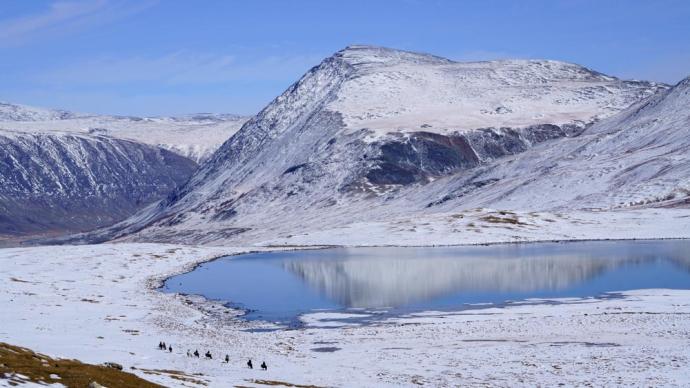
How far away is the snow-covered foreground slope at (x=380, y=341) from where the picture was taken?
38.8 m

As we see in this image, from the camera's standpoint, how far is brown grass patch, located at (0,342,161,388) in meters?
29.4

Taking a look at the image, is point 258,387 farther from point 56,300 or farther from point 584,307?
point 56,300

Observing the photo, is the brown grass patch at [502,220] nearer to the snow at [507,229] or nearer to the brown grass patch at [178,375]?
the snow at [507,229]

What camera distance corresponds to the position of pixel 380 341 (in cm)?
4947

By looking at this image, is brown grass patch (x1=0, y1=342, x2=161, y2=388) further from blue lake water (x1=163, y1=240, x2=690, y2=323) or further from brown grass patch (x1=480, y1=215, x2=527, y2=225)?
brown grass patch (x1=480, y1=215, x2=527, y2=225)

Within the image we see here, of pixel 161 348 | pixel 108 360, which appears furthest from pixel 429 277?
pixel 108 360

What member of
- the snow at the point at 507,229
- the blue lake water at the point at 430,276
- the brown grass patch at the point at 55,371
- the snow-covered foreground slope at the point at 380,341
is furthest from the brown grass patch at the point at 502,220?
the brown grass patch at the point at 55,371

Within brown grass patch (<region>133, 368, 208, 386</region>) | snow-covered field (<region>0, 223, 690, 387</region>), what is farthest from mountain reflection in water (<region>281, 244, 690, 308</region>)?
brown grass patch (<region>133, 368, 208, 386</region>)

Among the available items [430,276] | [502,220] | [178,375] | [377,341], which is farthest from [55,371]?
[502,220]

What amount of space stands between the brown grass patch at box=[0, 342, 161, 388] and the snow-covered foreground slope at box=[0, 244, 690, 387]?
1811 mm

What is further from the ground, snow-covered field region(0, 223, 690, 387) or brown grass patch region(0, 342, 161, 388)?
brown grass patch region(0, 342, 161, 388)

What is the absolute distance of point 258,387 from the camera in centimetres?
3569

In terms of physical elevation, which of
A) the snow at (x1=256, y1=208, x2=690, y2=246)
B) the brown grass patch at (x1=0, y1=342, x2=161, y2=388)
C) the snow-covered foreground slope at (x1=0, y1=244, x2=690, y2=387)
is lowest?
the snow-covered foreground slope at (x1=0, y1=244, x2=690, y2=387)

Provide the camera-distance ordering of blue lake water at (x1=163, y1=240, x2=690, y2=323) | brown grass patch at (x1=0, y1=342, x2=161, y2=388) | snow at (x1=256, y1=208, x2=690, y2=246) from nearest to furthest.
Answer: brown grass patch at (x1=0, y1=342, x2=161, y2=388)
blue lake water at (x1=163, y1=240, x2=690, y2=323)
snow at (x1=256, y1=208, x2=690, y2=246)
